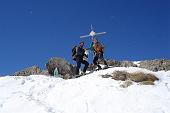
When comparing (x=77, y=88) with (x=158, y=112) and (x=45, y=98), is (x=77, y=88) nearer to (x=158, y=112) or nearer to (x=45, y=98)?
(x=45, y=98)

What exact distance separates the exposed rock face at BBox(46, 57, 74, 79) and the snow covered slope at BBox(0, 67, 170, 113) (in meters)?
18.4

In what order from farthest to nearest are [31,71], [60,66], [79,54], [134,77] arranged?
[31,71] < [60,66] < [79,54] < [134,77]

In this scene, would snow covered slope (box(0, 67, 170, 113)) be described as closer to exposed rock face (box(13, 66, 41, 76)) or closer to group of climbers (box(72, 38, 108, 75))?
group of climbers (box(72, 38, 108, 75))

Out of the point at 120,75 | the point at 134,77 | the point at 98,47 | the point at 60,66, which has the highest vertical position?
the point at 60,66

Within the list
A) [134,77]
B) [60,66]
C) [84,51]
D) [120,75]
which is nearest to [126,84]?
[134,77]

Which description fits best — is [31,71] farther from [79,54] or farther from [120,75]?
[120,75]

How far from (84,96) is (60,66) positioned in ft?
79.8

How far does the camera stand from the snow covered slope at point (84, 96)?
68.0 ft

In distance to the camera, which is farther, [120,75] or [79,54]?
[79,54]

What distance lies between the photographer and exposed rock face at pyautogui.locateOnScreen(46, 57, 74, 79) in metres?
45.6

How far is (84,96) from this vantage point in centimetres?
2253

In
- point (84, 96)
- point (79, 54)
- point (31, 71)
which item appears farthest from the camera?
point (31, 71)

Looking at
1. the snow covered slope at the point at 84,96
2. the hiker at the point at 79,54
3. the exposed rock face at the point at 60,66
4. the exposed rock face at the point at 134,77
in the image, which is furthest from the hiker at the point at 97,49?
the exposed rock face at the point at 60,66

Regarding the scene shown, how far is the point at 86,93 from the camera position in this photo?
2292cm
